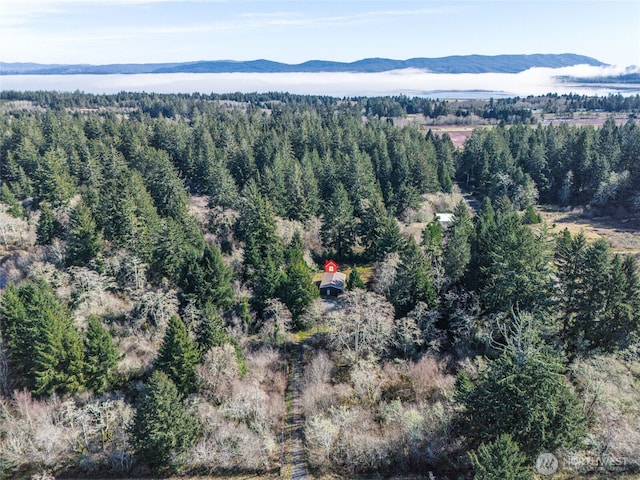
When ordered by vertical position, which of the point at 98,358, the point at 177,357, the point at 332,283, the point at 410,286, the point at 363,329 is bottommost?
the point at 332,283

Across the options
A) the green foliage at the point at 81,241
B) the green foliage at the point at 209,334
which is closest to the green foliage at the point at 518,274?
the green foliage at the point at 209,334

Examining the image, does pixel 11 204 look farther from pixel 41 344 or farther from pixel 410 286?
pixel 410 286

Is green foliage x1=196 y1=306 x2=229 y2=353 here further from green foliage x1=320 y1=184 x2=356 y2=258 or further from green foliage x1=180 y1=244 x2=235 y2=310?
green foliage x1=320 y1=184 x2=356 y2=258

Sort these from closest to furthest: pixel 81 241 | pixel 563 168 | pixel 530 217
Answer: pixel 81 241 → pixel 530 217 → pixel 563 168

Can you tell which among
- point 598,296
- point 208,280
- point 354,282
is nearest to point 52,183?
point 208,280

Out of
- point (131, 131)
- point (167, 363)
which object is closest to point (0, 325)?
point (167, 363)

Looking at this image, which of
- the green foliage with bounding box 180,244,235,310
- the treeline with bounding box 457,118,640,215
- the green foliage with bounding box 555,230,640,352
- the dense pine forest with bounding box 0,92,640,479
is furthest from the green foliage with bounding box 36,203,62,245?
the treeline with bounding box 457,118,640,215
